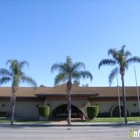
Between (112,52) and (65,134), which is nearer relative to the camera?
(65,134)

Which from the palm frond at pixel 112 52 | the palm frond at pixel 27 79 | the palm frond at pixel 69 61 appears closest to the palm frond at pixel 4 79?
the palm frond at pixel 27 79

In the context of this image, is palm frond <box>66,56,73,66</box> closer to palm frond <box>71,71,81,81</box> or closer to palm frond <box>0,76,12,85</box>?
palm frond <box>71,71,81,81</box>

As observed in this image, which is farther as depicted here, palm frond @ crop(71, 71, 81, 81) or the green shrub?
the green shrub

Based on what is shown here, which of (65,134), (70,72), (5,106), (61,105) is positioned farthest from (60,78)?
(5,106)

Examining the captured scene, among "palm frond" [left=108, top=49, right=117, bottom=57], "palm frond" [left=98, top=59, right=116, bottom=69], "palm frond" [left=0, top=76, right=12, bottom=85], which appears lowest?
"palm frond" [left=0, top=76, right=12, bottom=85]

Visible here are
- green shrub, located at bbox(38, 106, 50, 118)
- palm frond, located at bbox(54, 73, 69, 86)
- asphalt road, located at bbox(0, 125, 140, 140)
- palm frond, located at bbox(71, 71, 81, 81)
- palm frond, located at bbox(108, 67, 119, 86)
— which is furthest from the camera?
green shrub, located at bbox(38, 106, 50, 118)

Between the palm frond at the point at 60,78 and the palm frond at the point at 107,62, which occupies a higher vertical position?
the palm frond at the point at 107,62

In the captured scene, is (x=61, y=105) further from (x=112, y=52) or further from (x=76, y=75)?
(x=112, y=52)

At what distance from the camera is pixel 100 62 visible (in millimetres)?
26891

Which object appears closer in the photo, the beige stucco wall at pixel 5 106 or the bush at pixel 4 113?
the bush at pixel 4 113

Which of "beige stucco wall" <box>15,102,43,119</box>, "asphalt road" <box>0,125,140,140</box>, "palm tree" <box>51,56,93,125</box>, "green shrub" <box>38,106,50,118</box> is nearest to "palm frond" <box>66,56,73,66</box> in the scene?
"palm tree" <box>51,56,93,125</box>

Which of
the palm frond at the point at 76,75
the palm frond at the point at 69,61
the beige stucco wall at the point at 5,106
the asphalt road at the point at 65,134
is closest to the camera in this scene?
the asphalt road at the point at 65,134

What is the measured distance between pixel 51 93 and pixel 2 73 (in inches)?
304

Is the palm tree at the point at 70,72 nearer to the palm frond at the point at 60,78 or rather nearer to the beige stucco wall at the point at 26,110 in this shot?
the palm frond at the point at 60,78
